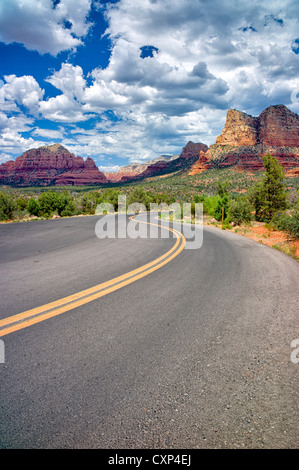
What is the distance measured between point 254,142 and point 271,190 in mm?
133862

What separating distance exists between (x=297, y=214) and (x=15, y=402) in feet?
40.1

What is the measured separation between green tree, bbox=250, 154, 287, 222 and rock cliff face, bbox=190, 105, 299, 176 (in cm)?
8373

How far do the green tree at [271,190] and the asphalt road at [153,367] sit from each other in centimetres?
2028

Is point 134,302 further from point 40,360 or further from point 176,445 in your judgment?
point 176,445

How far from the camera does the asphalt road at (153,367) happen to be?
1775 millimetres

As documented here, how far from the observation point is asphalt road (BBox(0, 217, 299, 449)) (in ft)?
5.82

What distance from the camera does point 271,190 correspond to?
2331 centimetres

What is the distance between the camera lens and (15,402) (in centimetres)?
198
